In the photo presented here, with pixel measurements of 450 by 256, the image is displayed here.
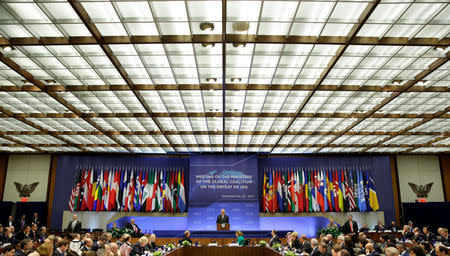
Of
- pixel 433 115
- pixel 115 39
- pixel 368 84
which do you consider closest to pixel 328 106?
pixel 368 84

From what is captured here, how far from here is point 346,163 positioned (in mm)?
21375

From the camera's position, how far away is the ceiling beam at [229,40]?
26.1 feet

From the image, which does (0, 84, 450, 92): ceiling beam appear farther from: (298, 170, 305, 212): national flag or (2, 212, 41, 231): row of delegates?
(298, 170, 305, 212): national flag

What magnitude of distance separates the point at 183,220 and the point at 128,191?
3688mm

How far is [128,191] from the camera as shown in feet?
66.9

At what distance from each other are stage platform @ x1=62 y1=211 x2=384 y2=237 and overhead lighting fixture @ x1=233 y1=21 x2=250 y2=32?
1499 cm

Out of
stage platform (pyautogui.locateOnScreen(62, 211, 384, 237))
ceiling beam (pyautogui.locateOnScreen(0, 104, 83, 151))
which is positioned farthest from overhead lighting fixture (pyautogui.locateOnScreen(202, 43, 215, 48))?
stage platform (pyautogui.locateOnScreen(62, 211, 384, 237))

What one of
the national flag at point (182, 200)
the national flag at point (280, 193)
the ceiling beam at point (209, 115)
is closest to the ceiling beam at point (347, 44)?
the ceiling beam at point (209, 115)

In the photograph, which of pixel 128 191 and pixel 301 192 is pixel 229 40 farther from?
pixel 128 191

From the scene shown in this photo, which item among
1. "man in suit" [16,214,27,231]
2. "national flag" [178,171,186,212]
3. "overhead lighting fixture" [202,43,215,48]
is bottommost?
"man in suit" [16,214,27,231]

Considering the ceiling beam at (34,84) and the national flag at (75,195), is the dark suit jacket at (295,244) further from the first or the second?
the national flag at (75,195)

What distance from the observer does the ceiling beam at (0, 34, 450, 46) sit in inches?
313

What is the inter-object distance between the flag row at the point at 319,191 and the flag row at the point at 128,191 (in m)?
5.45

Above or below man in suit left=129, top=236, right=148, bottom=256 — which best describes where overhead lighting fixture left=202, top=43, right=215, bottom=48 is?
above
